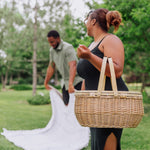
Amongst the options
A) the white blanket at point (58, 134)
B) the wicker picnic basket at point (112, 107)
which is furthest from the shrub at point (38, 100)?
the wicker picnic basket at point (112, 107)

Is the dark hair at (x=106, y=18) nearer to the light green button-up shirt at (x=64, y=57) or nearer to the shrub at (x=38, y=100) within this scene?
the light green button-up shirt at (x=64, y=57)

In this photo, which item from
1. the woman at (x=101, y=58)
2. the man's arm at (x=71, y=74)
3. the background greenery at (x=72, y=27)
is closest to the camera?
the woman at (x=101, y=58)

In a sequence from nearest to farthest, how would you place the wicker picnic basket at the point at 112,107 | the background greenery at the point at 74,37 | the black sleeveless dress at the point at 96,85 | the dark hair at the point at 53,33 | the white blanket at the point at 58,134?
the wicker picnic basket at the point at 112,107, the black sleeveless dress at the point at 96,85, the dark hair at the point at 53,33, the white blanket at the point at 58,134, the background greenery at the point at 74,37

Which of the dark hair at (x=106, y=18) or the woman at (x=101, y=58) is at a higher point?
the dark hair at (x=106, y=18)

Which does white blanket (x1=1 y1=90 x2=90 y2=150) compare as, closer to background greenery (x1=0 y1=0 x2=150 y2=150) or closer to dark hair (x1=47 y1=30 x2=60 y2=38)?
background greenery (x1=0 y1=0 x2=150 y2=150)

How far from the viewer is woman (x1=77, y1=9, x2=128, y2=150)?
2.02m

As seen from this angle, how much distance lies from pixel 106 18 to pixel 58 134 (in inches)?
155

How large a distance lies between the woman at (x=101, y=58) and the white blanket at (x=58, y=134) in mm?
2599

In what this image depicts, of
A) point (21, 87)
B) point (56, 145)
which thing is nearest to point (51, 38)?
point (56, 145)

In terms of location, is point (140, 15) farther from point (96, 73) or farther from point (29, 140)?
point (96, 73)

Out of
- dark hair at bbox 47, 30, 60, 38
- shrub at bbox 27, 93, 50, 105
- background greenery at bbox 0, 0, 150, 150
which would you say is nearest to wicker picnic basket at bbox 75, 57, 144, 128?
background greenery at bbox 0, 0, 150, 150

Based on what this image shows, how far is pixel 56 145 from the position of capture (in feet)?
16.6

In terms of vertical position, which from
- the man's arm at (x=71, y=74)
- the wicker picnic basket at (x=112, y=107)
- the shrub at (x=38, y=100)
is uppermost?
the wicker picnic basket at (x=112, y=107)

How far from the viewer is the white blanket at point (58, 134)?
16.4 feet
